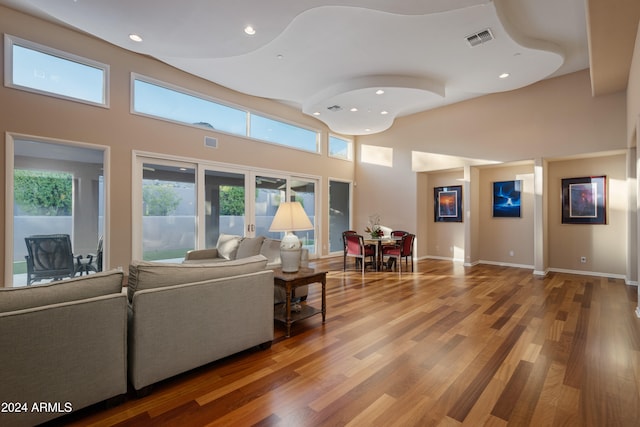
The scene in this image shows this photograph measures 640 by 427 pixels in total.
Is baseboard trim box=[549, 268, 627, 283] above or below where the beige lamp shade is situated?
below

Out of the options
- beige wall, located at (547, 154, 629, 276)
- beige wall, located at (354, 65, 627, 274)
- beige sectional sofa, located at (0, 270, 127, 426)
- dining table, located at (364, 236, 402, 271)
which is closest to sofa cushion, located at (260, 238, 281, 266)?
beige sectional sofa, located at (0, 270, 127, 426)

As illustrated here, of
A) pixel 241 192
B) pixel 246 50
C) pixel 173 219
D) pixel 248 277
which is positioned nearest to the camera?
pixel 248 277

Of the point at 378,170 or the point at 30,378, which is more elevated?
the point at 378,170

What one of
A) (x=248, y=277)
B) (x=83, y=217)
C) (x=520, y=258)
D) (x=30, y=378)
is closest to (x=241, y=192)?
(x=83, y=217)

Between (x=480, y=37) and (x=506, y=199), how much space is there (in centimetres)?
443

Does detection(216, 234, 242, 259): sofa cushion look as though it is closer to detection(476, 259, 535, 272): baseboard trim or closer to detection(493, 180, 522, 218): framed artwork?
detection(476, 259, 535, 272): baseboard trim

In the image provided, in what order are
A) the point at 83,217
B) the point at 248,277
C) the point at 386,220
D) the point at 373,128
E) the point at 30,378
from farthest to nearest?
the point at 386,220
the point at 373,128
the point at 83,217
the point at 248,277
the point at 30,378

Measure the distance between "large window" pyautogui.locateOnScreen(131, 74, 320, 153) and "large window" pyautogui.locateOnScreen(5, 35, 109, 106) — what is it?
19.9 inches

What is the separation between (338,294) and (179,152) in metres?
3.96

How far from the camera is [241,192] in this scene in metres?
6.61

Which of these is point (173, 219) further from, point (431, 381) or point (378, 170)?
point (378, 170)

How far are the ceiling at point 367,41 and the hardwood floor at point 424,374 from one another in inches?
135

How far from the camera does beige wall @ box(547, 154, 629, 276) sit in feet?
18.6

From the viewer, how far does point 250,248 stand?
14.5ft
